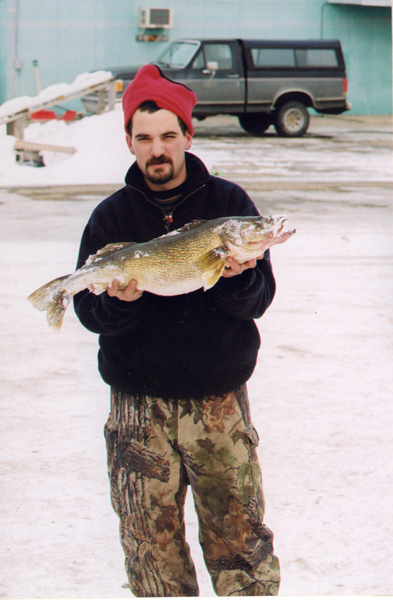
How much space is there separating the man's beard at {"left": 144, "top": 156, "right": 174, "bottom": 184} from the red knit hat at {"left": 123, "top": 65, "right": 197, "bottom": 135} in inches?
5.7

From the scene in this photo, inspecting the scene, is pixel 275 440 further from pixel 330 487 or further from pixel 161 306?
pixel 161 306

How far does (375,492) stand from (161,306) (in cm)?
156

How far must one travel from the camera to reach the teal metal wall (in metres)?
21.6

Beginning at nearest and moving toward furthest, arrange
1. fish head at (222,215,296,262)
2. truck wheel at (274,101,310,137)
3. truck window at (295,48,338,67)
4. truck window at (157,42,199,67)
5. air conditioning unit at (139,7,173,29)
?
fish head at (222,215,296,262) → truck window at (157,42,199,67) → truck window at (295,48,338,67) → truck wheel at (274,101,310,137) → air conditioning unit at (139,7,173,29)

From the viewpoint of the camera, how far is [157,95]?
2.21 metres

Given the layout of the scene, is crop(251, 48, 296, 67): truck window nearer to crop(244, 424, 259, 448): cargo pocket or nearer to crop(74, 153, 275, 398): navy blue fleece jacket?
crop(74, 153, 275, 398): navy blue fleece jacket

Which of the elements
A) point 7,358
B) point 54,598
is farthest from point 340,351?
point 54,598

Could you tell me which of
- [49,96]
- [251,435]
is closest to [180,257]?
[251,435]

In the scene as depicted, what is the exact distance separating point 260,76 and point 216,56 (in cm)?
101

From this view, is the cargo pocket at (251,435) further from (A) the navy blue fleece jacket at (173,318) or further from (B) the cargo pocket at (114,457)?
(B) the cargo pocket at (114,457)

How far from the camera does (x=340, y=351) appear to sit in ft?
16.3

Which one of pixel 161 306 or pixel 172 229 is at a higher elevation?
pixel 172 229

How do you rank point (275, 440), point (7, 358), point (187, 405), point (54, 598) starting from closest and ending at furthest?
point (187, 405) → point (54, 598) → point (275, 440) → point (7, 358)

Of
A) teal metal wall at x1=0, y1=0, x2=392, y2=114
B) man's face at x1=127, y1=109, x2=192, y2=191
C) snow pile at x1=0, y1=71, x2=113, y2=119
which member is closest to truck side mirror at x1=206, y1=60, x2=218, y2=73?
snow pile at x1=0, y1=71, x2=113, y2=119
